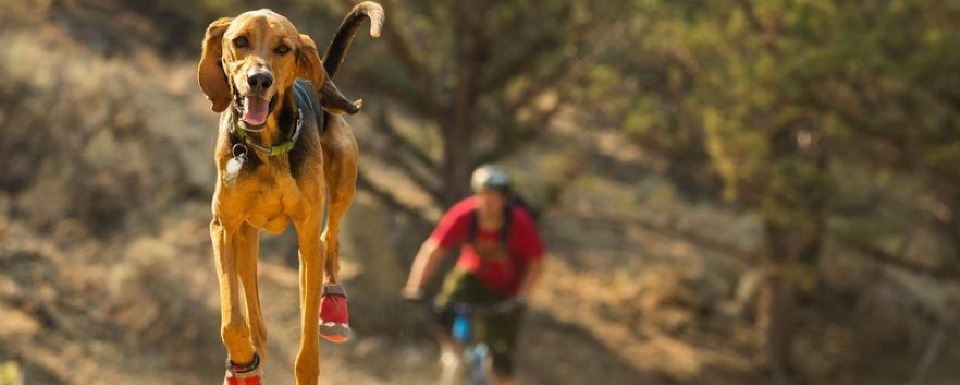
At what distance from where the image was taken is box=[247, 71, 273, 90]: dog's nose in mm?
2486

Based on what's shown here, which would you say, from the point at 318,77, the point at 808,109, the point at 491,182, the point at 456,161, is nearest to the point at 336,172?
the point at 318,77

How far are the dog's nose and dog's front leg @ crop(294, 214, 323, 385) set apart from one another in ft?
1.31

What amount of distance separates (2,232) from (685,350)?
27.0ft

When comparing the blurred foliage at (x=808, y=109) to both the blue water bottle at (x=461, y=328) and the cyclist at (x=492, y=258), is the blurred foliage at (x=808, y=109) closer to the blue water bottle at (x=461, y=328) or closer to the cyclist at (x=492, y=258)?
the cyclist at (x=492, y=258)

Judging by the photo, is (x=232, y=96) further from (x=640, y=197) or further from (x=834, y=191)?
(x=640, y=197)

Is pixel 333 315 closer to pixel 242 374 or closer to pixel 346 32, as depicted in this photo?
pixel 242 374

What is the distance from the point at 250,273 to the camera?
2902mm

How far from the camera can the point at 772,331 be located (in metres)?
14.9

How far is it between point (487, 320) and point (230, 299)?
5.50m

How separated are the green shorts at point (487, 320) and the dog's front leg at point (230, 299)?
5.34 m

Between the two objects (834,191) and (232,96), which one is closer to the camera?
(232,96)

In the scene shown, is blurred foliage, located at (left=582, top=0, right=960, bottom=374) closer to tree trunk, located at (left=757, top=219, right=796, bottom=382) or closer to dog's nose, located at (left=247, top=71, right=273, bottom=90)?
tree trunk, located at (left=757, top=219, right=796, bottom=382)

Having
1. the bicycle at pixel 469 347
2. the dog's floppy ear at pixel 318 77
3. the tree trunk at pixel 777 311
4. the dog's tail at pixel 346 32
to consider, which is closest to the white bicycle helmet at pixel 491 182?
the bicycle at pixel 469 347

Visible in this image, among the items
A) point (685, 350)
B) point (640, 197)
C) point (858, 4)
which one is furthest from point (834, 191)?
point (640, 197)
